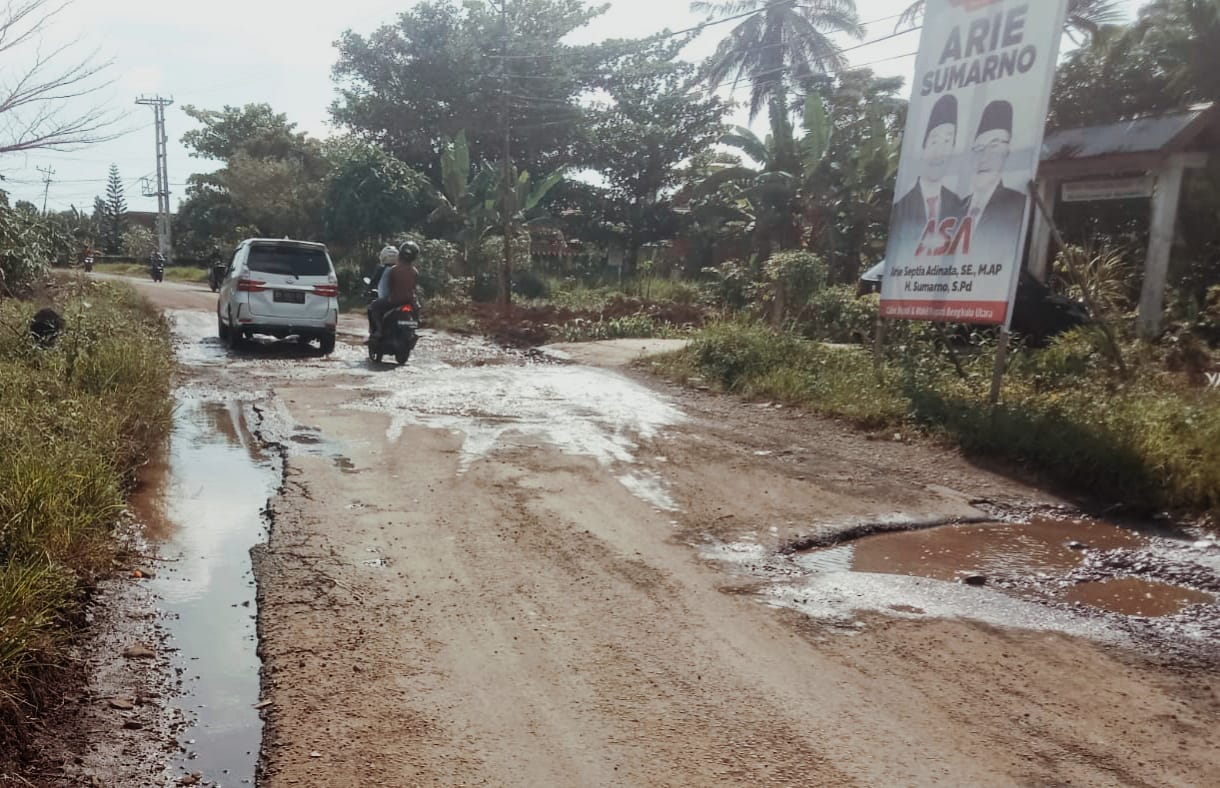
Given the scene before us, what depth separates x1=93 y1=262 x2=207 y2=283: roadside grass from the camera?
43094 mm

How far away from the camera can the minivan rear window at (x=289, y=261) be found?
13773mm

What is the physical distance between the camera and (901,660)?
3.77m

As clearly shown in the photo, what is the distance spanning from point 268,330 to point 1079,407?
10792 millimetres

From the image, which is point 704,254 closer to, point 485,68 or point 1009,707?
point 485,68

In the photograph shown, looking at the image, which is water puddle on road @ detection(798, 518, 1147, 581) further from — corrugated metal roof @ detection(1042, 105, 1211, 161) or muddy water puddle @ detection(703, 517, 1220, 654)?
corrugated metal roof @ detection(1042, 105, 1211, 161)

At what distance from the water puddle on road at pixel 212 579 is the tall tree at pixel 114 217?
59.7 m

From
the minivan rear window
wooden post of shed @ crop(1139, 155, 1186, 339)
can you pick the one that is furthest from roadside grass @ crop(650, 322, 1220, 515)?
→ the minivan rear window

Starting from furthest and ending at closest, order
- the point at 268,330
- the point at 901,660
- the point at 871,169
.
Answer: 1. the point at 871,169
2. the point at 268,330
3. the point at 901,660

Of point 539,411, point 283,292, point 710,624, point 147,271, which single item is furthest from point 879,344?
point 147,271

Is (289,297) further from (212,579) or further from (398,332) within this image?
(212,579)

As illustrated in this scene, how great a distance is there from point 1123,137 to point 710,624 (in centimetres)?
1250

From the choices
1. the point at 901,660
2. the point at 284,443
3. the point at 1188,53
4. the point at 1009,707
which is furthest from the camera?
the point at 1188,53

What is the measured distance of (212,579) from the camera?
15.1ft

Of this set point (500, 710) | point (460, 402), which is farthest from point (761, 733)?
point (460, 402)
